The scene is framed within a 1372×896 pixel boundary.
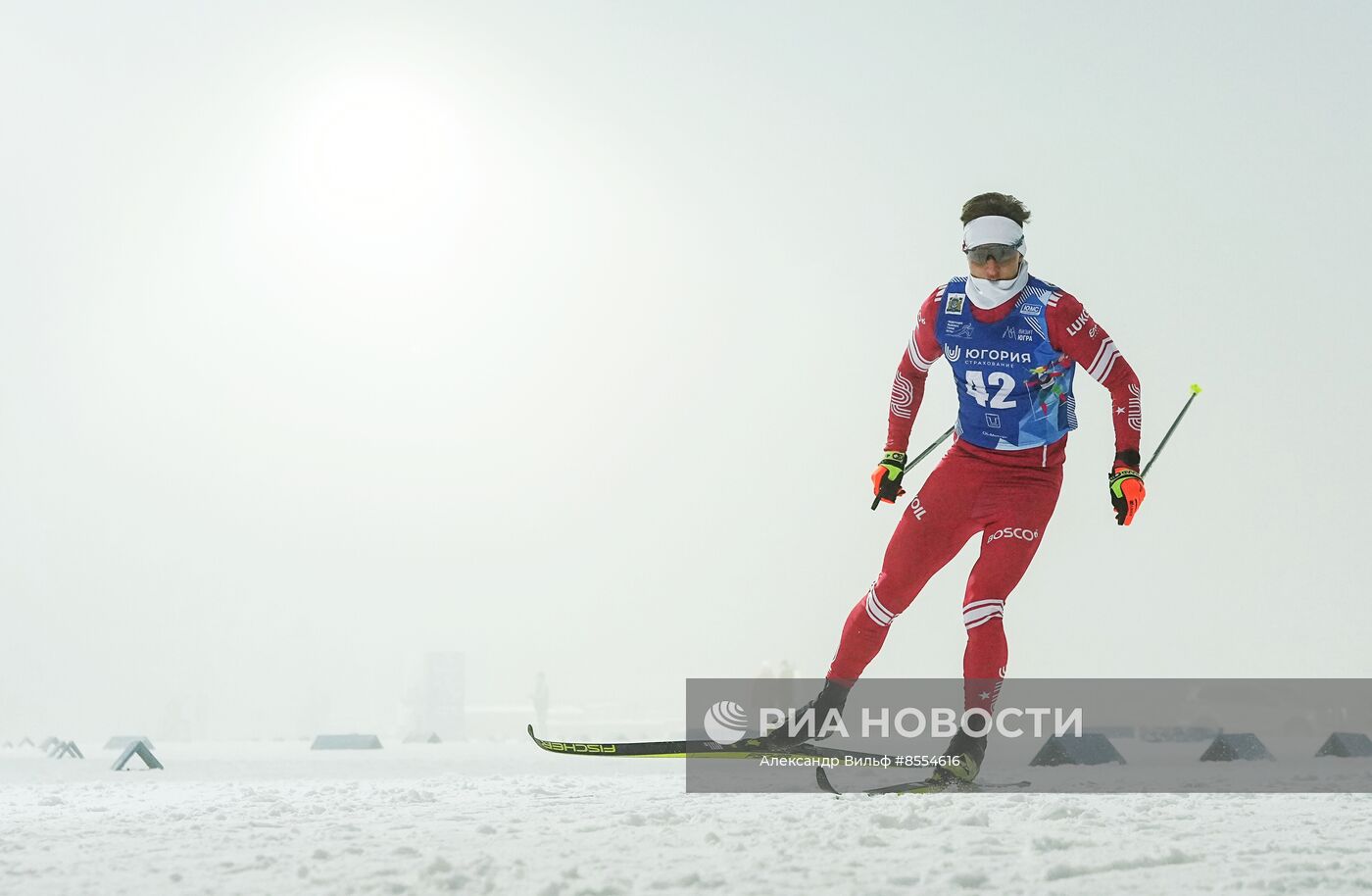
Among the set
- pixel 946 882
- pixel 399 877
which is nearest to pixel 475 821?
pixel 399 877

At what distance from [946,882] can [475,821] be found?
1.83m

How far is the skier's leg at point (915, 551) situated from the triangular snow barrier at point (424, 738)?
13758 mm

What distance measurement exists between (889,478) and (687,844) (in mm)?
2682

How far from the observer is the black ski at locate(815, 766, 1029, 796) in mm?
4715

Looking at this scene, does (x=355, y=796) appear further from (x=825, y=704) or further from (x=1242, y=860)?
(x=1242, y=860)

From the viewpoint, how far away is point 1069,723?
5.77 meters

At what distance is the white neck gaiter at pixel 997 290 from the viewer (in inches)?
204

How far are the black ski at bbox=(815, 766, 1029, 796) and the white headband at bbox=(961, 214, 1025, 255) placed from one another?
2371 mm

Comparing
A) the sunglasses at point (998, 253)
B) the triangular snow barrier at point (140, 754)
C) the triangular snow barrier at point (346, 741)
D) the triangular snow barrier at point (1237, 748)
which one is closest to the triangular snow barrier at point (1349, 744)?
the triangular snow barrier at point (1237, 748)

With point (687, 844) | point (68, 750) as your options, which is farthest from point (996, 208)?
point (68, 750)

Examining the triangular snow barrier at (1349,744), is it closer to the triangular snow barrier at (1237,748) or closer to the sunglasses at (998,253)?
the triangular snow barrier at (1237,748)

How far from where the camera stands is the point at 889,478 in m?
5.70

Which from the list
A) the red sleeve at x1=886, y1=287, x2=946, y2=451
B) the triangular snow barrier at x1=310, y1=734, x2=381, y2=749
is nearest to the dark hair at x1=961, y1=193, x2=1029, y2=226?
the red sleeve at x1=886, y1=287, x2=946, y2=451

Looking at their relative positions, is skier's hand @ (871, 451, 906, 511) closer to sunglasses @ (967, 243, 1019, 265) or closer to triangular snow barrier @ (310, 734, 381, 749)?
sunglasses @ (967, 243, 1019, 265)
